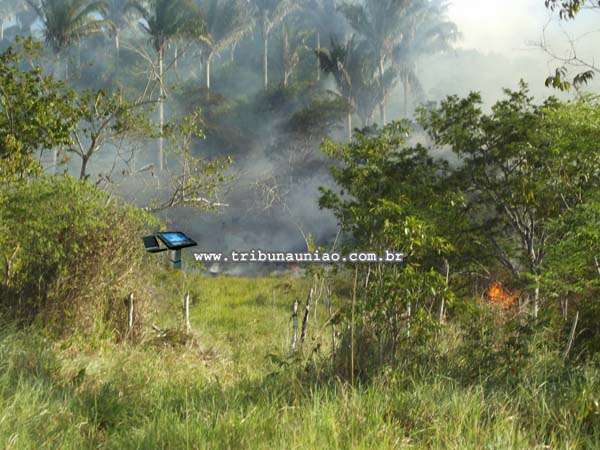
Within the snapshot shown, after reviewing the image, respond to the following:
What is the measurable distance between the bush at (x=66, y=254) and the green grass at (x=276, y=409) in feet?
4.64

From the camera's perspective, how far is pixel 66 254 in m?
9.65

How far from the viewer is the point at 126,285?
33.4ft

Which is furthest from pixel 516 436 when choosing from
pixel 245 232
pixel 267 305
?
pixel 245 232

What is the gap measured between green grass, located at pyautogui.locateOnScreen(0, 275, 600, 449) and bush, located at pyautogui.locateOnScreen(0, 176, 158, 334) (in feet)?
4.64

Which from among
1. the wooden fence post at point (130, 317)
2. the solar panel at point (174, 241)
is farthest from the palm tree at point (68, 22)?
the wooden fence post at point (130, 317)

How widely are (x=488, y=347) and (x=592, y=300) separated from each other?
326cm

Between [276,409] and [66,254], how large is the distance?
17.7 ft

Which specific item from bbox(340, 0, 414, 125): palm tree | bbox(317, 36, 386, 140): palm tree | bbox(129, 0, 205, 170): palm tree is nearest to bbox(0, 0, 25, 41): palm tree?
bbox(129, 0, 205, 170): palm tree

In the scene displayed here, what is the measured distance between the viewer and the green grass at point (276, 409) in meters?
4.63

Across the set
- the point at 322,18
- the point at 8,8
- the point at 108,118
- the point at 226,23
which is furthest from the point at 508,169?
the point at 8,8

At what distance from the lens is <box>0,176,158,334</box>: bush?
9328mm

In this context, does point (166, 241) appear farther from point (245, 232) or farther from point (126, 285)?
point (245, 232)

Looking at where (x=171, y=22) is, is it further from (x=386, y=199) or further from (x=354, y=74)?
(x=386, y=199)

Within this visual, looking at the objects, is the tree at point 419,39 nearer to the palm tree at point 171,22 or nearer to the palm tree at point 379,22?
the palm tree at point 379,22
